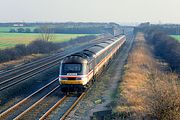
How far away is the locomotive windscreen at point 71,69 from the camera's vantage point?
81.9 feet

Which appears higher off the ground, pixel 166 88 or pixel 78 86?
pixel 166 88

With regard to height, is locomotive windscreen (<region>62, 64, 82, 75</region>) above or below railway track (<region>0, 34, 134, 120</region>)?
above

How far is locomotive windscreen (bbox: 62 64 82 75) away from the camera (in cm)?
2497

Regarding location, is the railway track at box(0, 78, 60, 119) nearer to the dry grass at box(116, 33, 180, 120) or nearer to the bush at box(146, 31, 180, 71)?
the dry grass at box(116, 33, 180, 120)

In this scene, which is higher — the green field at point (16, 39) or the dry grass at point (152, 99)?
the dry grass at point (152, 99)

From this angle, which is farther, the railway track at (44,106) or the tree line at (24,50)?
the tree line at (24,50)

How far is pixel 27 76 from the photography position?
34250mm

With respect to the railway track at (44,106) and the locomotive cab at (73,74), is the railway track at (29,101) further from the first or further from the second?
the locomotive cab at (73,74)

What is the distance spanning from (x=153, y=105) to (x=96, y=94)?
33.5 ft

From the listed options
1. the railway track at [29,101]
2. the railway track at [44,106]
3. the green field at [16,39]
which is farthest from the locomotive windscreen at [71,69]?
the green field at [16,39]

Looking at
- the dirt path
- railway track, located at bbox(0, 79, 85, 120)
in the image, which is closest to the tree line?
the dirt path

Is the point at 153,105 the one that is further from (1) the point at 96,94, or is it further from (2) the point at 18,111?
(1) the point at 96,94

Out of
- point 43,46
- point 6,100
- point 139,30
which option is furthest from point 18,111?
point 139,30

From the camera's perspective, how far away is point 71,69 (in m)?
25.1
